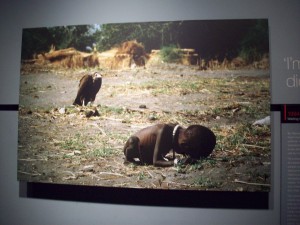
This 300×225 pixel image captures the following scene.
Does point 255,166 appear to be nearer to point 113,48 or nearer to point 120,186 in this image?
point 120,186

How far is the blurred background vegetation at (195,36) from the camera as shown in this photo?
197 cm

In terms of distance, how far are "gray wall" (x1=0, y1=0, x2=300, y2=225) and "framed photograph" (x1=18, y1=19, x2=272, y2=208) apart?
9cm

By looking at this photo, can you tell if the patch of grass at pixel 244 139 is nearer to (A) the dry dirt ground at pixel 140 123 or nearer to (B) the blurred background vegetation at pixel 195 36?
(A) the dry dirt ground at pixel 140 123

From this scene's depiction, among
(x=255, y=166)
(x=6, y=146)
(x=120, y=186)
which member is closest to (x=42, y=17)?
(x=6, y=146)

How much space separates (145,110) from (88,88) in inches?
21.6

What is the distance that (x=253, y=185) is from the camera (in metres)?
1.92

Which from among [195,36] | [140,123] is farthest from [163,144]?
[195,36]

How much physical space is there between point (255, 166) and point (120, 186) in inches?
43.6

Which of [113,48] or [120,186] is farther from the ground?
[113,48]

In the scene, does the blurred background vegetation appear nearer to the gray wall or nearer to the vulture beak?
the gray wall

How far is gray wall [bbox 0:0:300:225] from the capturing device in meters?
1.99

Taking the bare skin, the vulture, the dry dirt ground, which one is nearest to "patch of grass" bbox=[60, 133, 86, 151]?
the dry dirt ground

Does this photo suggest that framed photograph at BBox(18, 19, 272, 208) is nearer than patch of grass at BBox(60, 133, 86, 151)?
Yes

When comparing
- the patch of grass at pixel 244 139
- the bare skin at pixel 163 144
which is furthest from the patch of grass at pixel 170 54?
the patch of grass at pixel 244 139
